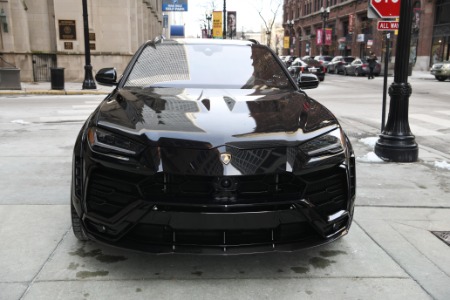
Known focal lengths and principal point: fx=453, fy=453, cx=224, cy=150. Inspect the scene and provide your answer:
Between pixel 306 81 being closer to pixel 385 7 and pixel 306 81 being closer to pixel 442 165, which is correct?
pixel 442 165

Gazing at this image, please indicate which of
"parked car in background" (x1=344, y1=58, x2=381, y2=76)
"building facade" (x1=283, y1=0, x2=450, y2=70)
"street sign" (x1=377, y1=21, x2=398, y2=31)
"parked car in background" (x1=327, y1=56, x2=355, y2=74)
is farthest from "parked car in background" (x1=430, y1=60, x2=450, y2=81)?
"street sign" (x1=377, y1=21, x2=398, y2=31)

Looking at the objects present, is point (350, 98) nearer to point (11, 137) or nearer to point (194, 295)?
point (11, 137)

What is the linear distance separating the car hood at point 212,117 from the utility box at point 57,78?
16.0 metres

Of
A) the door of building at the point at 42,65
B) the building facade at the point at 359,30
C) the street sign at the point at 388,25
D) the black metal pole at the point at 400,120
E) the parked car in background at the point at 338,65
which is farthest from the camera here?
the building facade at the point at 359,30

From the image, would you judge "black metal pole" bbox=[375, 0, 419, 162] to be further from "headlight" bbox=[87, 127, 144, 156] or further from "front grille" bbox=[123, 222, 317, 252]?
"headlight" bbox=[87, 127, 144, 156]

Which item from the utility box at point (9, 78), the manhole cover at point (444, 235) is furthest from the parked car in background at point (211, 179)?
the utility box at point (9, 78)

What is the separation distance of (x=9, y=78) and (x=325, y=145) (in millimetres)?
17913

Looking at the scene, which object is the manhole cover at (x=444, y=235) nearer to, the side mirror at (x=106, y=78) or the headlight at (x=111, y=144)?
the headlight at (x=111, y=144)

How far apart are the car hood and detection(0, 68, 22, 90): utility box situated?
53.2 feet

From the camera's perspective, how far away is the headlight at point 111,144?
287cm

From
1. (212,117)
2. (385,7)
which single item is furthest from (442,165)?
(212,117)

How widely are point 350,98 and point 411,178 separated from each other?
11.6 metres

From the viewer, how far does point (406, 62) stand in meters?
6.68

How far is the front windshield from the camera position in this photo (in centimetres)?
420
